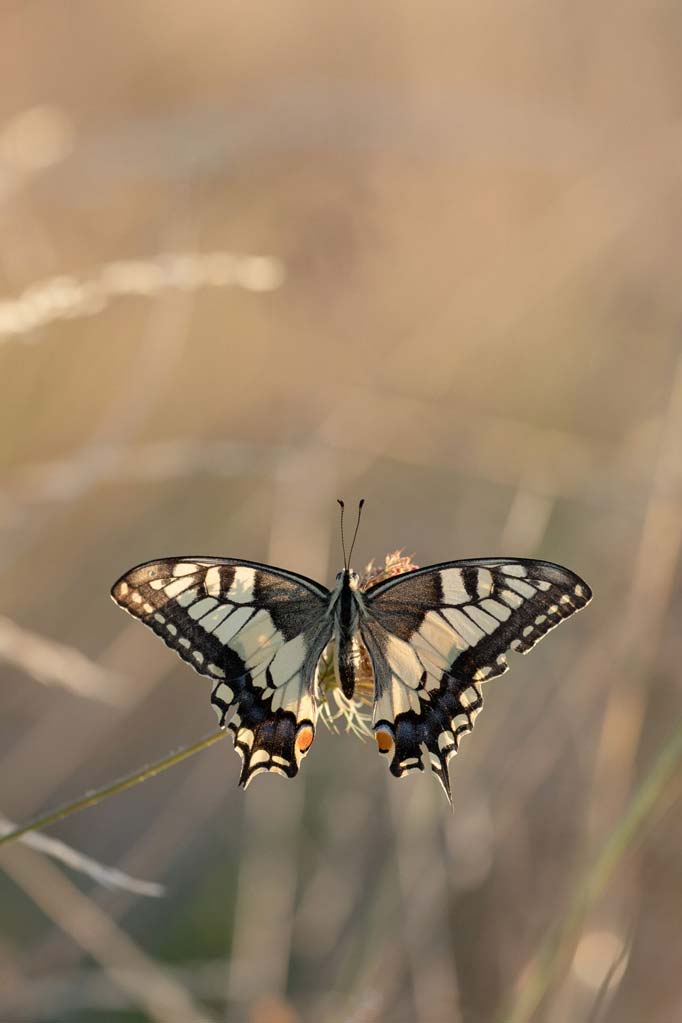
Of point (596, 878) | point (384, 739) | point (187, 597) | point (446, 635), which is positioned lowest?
point (596, 878)

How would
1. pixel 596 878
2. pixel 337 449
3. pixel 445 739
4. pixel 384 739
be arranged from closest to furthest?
pixel 596 878, pixel 384 739, pixel 445 739, pixel 337 449

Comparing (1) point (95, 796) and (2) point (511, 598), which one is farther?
(2) point (511, 598)

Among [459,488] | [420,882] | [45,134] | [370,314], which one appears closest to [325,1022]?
[420,882]

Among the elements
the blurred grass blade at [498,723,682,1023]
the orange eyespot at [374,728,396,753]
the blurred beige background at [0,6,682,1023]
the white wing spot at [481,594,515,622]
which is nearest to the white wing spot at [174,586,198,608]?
the blurred beige background at [0,6,682,1023]

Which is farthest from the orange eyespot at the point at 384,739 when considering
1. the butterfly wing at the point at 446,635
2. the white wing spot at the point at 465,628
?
the white wing spot at the point at 465,628

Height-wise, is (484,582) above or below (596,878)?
above

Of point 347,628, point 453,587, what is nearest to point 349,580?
point 347,628

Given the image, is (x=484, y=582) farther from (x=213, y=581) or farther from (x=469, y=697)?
(x=213, y=581)
